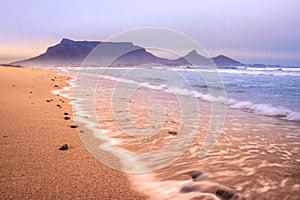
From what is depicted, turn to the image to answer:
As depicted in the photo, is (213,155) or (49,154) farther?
(213,155)

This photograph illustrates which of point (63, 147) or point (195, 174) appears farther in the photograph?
point (63, 147)

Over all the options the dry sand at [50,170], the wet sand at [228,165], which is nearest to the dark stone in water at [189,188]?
the wet sand at [228,165]

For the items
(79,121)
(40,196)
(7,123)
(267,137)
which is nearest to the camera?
(40,196)

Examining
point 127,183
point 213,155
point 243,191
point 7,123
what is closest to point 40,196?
point 127,183

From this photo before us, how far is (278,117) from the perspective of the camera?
28.1 feet

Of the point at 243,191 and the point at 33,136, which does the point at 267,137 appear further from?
the point at 33,136

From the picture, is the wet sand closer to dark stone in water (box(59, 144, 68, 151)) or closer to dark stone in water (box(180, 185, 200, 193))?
dark stone in water (box(180, 185, 200, 193))

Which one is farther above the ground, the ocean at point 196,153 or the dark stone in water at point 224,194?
the dark stone in water at point 224,194

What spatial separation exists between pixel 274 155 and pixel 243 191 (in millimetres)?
1652

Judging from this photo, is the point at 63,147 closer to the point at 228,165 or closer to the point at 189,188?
the point at 189,188

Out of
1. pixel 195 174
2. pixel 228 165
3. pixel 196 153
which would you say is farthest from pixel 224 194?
pixel 196 153

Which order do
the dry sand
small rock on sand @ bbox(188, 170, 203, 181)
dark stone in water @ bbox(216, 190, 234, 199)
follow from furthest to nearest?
small rock on sand @ bbox(188, 170, 203, 181) → dark stone in water @ bbox(216, 190, 234, 199) → the dry sand

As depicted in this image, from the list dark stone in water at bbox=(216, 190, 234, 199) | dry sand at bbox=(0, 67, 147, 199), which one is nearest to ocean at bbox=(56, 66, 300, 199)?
dark stone in water at bbox=(216, 190, 234, 199)

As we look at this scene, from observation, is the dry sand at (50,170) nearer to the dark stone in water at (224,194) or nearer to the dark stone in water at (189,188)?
the dark stone in water at (189,188)
